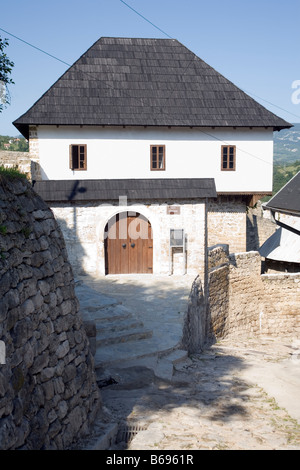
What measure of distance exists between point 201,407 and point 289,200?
14999mm

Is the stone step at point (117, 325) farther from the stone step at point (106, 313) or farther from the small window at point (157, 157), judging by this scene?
the small window at point (157, 157)

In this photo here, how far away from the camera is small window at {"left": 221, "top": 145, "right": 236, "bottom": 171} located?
56.3 feet

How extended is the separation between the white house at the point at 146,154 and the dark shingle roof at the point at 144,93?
39 millimetres

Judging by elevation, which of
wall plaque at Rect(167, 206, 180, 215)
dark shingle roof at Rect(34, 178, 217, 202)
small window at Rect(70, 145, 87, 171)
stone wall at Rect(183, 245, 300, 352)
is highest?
small window at Rect(70, 145, 87, 171)

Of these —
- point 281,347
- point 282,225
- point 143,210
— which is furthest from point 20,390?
point 282,225

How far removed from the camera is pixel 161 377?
23.6 ft

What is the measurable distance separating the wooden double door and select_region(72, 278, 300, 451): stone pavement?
4.43 m

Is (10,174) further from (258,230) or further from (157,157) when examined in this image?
(258,230)

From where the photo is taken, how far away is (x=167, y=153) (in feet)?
54.9

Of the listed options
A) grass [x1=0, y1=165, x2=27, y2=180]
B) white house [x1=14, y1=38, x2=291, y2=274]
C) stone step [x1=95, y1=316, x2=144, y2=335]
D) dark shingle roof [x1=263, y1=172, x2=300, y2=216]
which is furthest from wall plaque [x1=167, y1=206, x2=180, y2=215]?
grass [x1=0, y1=165, x2=27, y2=180]

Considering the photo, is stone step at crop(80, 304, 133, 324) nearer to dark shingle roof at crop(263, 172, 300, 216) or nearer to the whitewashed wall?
the whitewashed wall

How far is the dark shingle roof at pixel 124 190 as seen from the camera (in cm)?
1337

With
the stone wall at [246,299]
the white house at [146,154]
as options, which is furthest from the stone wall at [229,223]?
the stone wall at [246,299]

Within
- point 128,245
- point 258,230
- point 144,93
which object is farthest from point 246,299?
point 258,230
